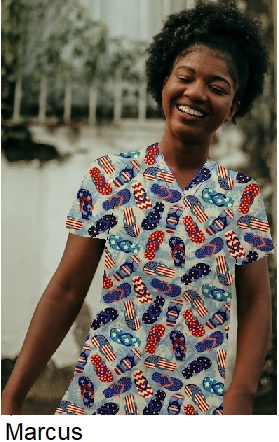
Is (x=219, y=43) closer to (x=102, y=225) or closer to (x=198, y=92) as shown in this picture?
(x=198, y=92)

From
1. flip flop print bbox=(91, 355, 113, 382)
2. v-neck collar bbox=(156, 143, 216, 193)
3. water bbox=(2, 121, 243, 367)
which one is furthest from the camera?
water bbox=(2, 121, 243, 367)

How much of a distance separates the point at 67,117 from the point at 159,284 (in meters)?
0.60

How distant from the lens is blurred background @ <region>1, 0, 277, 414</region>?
1.76m

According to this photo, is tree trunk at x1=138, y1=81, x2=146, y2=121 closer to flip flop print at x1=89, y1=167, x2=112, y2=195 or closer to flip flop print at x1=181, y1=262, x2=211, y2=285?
flip flop print at x1=89, y1=167, x2=112, y2=195

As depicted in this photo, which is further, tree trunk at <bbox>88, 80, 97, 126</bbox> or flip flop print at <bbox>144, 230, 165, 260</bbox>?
tree trunk at <bbox>88, 80, 97, 126</bbox>

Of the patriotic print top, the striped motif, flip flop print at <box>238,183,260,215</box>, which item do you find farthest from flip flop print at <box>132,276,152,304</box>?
flip flop print at <box>238,183,260,215</box>

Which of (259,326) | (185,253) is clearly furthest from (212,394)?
(185,253)

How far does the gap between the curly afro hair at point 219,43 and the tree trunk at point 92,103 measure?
0.55ft

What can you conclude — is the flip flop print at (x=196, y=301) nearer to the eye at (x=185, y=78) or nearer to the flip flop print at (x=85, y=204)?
the flip flop print at (x=85, y=204)

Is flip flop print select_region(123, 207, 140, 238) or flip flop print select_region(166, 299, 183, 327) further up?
flip flop print select_region(123, 207, 140, 238)

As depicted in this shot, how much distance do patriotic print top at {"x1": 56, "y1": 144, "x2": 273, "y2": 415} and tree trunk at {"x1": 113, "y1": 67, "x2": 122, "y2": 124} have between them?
0.83 feet

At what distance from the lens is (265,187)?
1.76 m

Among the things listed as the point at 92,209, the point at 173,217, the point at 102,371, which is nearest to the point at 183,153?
the point at 173,217
